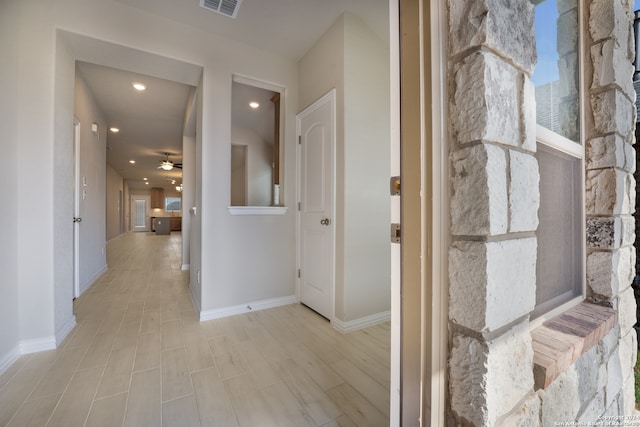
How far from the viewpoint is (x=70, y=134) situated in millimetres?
2189

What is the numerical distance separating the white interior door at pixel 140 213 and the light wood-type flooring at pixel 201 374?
12.9m

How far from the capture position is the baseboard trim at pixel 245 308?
2445 millimetres

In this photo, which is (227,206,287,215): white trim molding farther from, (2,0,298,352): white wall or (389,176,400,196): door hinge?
(389,176,400,196): door hinge

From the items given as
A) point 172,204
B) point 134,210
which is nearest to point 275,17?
point 134,210

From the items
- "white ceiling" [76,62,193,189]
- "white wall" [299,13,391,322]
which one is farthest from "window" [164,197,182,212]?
"white wall" [299,13,391,322]

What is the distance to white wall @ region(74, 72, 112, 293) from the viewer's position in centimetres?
321

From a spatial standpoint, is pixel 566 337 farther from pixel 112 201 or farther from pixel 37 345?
pixel 112 201

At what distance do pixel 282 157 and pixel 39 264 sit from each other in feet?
7.18

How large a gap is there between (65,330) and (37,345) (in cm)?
24

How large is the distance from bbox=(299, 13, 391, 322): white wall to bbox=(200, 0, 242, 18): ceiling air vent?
2.73 feet

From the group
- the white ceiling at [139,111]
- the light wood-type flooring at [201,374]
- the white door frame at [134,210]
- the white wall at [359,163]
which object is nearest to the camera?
the light wood-type flooring at [201,374]

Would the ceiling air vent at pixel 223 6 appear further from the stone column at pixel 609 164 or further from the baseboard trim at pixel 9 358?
the baseboard trim at pixel 9 358

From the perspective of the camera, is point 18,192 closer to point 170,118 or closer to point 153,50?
point 153,50

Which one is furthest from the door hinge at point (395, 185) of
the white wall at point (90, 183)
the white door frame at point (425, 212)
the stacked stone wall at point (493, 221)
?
the white wall at point (90, 183)
